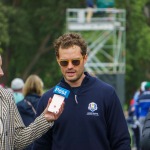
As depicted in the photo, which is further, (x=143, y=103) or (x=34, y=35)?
(x=34, y=35)

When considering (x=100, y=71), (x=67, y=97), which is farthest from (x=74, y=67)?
(x=100, y=71)

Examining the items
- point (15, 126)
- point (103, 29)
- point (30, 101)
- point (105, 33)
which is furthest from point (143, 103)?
point (105, 33)

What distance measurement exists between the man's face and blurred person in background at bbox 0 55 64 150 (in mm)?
499

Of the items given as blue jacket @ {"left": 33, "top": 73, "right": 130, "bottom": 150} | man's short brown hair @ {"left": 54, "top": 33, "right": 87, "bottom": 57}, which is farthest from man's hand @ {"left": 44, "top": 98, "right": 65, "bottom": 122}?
man's short brown hair @ {"left": 54, "top": 33, "right": 87, "bottom": 57}

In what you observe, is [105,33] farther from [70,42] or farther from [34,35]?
[70,42]

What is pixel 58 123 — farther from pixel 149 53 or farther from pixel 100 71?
pixel 149 53

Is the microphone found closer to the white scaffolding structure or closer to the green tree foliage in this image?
the white scaffolding structure

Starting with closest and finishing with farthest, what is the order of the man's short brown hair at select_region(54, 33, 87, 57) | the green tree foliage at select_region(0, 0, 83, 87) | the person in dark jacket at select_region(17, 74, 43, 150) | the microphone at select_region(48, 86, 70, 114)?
the microphone at select_region(48, 86, 70, 114), the man's short brown hair at select_region(54, 33, 87, 57), the person in dark jacket at select_region(17, 74, 43, 150), the green tree foliage at select_region(0, 0, 83, 87)

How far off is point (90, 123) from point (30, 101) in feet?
17.0

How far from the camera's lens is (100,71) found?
28.7 m

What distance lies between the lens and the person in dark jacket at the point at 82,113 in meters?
5.82

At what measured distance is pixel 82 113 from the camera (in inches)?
230

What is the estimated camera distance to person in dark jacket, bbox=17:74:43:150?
1088 centimetres

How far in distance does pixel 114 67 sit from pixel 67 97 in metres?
23.8
